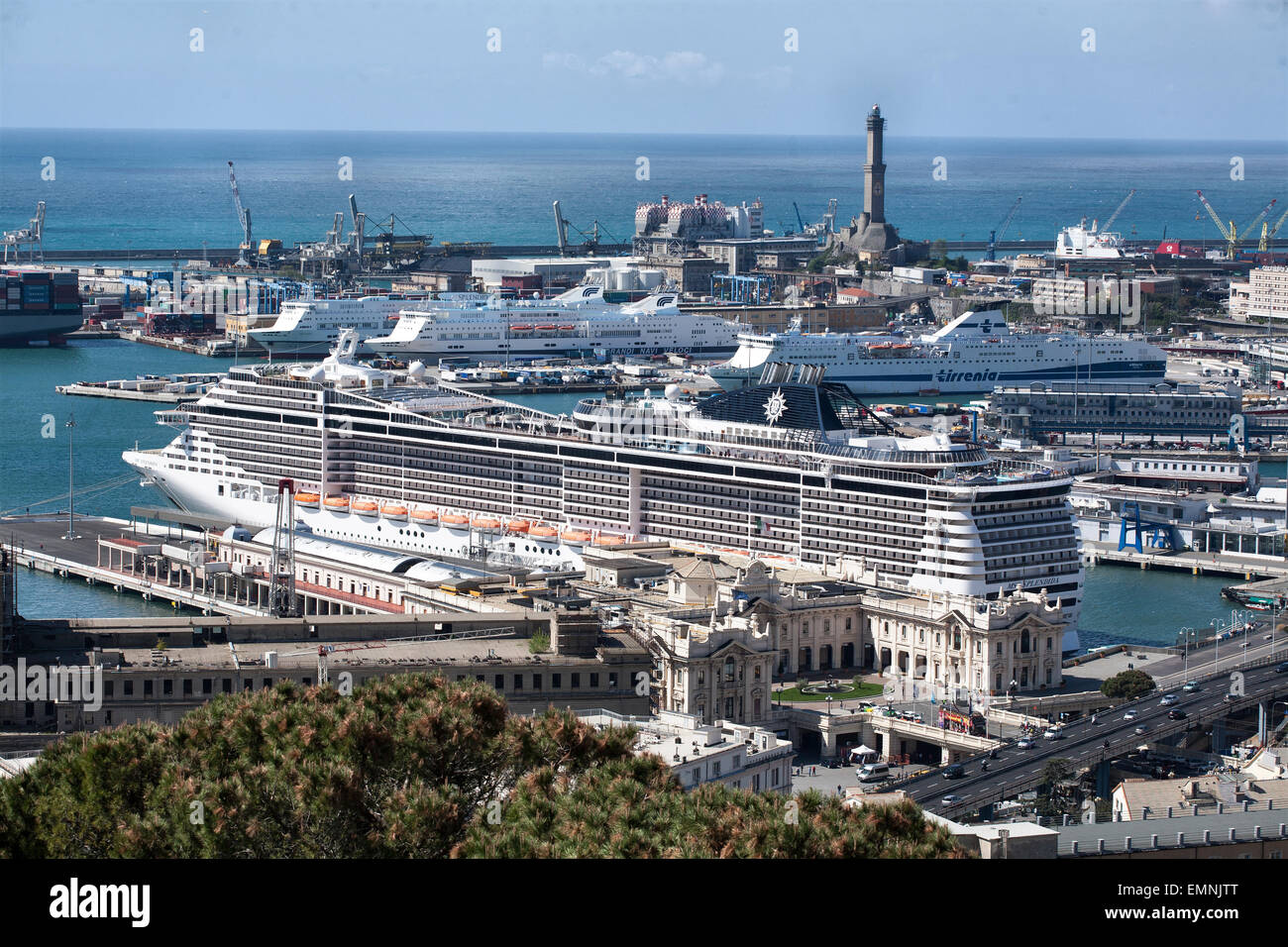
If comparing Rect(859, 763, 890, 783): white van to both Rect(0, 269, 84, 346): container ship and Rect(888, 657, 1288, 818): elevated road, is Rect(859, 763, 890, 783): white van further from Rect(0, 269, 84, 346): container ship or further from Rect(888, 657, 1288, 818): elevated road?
Rect(0, 269, 84, 346): container ship

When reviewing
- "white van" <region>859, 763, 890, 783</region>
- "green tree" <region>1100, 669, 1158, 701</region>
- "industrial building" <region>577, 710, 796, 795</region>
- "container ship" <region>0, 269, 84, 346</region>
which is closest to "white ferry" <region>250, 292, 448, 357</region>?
"container ship" <region>0, 269, 84, 346</region>

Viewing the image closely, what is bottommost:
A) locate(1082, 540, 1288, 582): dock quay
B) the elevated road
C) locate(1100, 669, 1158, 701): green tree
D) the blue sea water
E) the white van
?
locate(1082, 540, 1288, 582): dock quay

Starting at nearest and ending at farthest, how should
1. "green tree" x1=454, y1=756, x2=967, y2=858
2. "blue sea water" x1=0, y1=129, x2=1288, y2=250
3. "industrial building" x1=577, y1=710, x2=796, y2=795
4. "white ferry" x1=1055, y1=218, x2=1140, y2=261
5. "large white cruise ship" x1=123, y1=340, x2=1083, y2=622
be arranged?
"green tree" x1=454, y1=756, x2=967, y2=858 < "industrial building" x1=577, y1=710, x2=796, y2=795 < "large white cruise ship" x1=123, y1=340, x2=1083, y2=622 < "white ferry" x1=1055, y1=218, x2=1140, y2=261 < "blue sea water" x1=0, y1=129, x2=1288, y2=250

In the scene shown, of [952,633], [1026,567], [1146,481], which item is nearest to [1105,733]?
[952,633]

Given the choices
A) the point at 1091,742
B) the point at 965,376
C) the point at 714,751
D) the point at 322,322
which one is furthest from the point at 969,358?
the point at 714,751

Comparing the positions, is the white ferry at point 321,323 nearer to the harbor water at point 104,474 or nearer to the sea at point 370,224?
the sea at point 370,224

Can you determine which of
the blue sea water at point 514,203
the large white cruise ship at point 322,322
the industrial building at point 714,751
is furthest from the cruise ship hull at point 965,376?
the blue sea water at point 514,203
